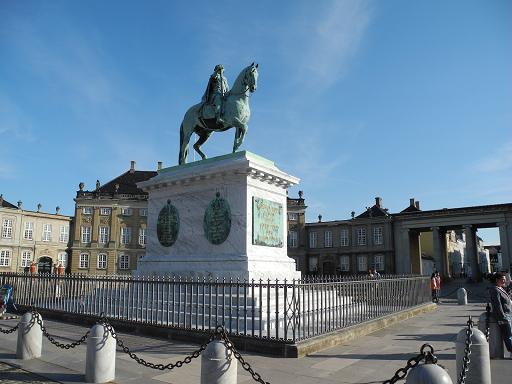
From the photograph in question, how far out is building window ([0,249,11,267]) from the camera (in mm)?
58375

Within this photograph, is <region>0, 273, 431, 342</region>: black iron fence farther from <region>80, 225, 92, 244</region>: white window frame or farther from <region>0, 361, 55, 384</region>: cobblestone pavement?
<region>80, 225, 92, 244</region>: white window frame

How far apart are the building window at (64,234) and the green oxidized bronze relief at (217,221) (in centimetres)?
6019

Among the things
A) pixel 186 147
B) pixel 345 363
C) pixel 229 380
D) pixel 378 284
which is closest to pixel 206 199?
pixel 186 147

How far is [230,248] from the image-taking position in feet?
37.0

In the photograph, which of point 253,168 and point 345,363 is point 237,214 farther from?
point 345,363

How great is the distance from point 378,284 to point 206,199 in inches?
211

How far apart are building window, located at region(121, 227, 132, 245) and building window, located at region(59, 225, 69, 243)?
10.8 meters

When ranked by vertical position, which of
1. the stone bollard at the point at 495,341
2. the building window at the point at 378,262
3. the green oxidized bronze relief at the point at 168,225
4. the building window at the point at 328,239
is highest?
the building window at the point at 328,239

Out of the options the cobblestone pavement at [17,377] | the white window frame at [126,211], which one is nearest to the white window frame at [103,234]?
the white window frame at [126,211]

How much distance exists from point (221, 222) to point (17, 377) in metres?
6.21

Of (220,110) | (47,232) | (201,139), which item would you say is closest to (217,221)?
(220,110)

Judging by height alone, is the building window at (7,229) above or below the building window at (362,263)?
above

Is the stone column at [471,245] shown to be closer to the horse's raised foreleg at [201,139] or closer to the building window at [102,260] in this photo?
the horse's raised foreleg at [201,139]

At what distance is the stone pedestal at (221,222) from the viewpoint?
11185 millimetres
